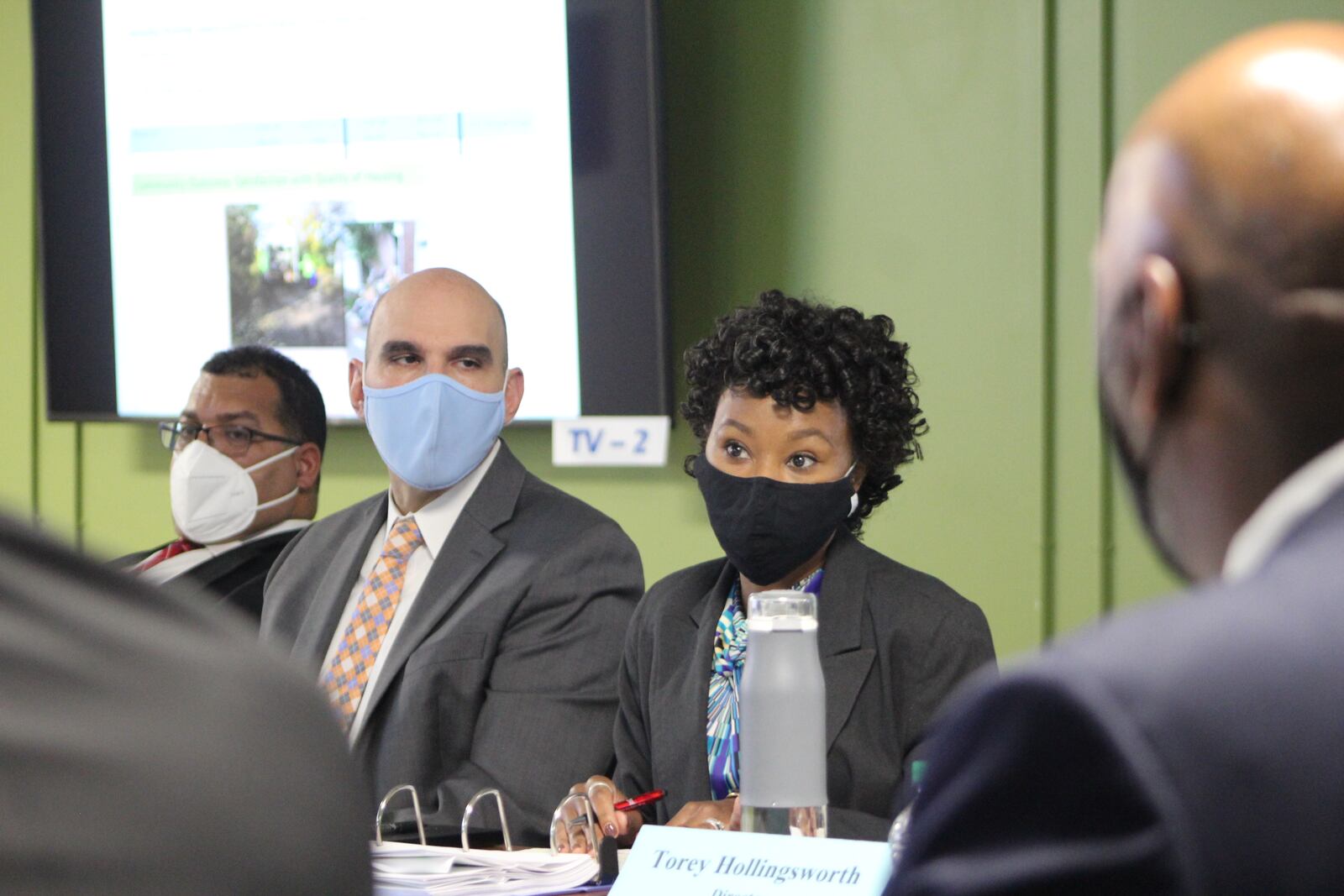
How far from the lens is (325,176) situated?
3.74m

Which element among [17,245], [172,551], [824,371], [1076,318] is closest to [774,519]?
[824,371]

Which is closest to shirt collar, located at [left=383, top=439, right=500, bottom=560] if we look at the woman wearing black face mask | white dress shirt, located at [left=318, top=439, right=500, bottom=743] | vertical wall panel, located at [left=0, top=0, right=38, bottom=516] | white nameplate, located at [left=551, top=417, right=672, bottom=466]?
Result: white dress shirt, located at [left=318, top=439, right=500, bottom=743]

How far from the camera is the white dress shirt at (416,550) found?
2518 mm

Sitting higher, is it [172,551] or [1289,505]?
[1289,505]

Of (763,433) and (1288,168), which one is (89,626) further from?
(763,433)

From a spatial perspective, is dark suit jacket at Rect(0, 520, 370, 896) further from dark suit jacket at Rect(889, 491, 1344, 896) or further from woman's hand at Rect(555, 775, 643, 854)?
woman's hand at Rect(555, 775, 643, 854)

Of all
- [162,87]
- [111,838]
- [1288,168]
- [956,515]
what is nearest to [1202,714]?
[1288,168]

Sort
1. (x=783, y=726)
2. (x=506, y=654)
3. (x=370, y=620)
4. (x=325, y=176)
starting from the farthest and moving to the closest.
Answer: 1. (x=325, y=176)
2. (x=370, y=620)
3. (x=506, y=654)
4. (x=783, y=726)

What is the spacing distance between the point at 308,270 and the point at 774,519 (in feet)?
6.48

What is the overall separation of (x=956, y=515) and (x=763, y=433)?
1.08m

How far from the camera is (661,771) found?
2184 millimetres

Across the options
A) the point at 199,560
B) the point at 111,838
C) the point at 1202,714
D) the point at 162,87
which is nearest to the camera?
the point at 111,838

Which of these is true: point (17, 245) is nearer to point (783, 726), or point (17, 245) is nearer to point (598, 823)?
point (598, 823)

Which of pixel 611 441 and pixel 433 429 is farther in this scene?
pixel 611 441
